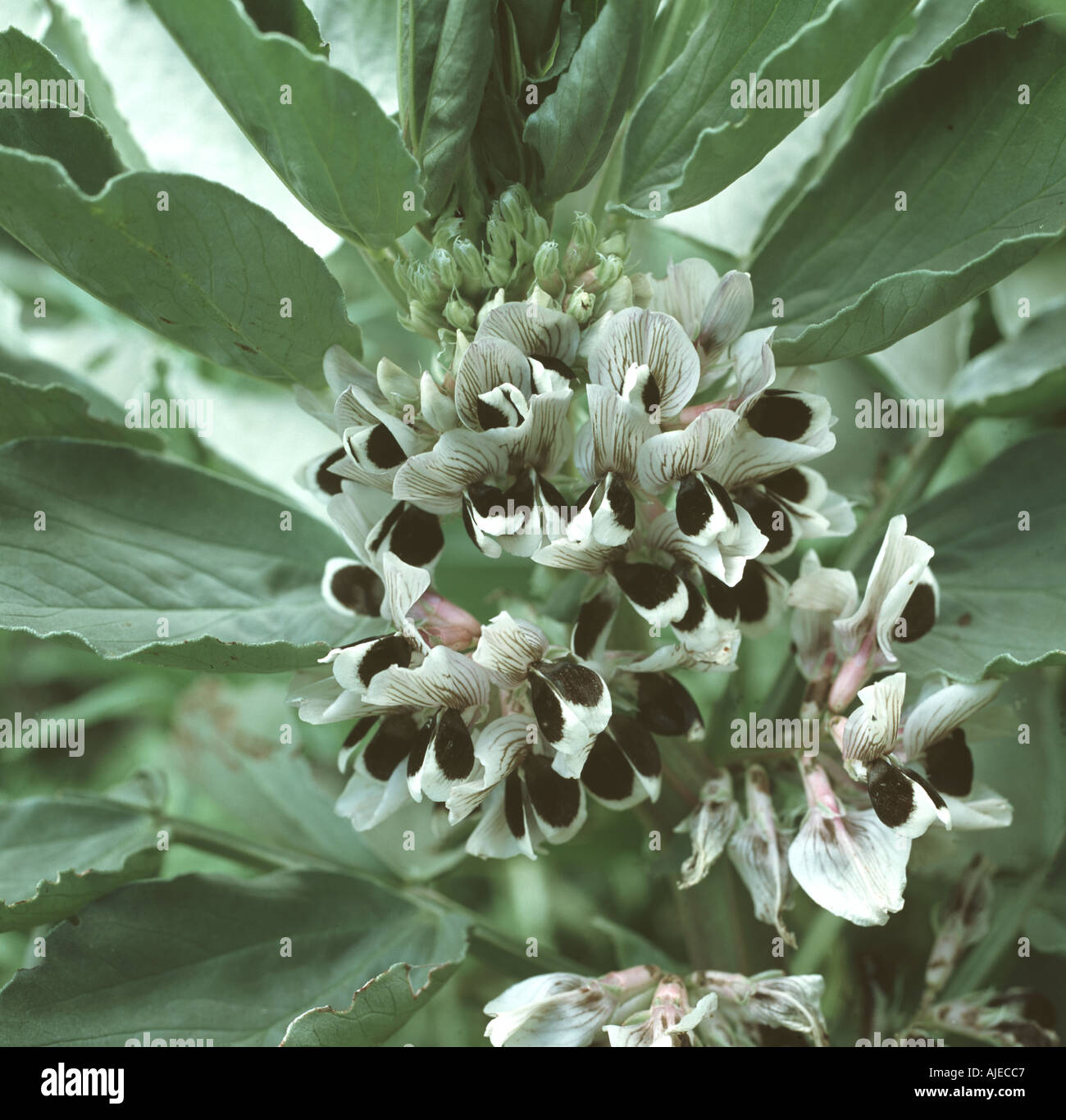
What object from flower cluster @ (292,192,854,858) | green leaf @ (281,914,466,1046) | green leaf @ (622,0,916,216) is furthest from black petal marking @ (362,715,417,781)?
green leaf @ (622,0,916,216)

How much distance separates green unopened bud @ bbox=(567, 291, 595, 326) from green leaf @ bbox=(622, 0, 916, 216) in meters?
0.08

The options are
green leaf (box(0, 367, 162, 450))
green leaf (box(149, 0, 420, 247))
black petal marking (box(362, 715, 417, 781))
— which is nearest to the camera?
green leaf (box(149, 0, 420, 247))

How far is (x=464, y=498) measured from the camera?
0.55 meters

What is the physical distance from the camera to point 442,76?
53cm

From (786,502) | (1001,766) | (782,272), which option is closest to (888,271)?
(782,272)

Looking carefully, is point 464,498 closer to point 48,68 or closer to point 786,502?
point 786,502

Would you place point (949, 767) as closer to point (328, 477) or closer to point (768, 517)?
point (768, 517)

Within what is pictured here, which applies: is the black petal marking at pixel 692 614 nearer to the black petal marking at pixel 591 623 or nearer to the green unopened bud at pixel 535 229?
the black petal marking at pixel 591 623

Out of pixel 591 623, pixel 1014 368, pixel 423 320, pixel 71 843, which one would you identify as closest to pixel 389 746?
pixel 591 623

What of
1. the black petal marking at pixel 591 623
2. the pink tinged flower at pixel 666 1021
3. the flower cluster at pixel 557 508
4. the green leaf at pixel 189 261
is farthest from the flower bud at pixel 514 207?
the pink tinged flower at pixel 666 1021

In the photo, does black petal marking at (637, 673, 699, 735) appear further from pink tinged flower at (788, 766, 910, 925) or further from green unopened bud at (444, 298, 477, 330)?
green unopened bud at (444, 298, 477, 330)

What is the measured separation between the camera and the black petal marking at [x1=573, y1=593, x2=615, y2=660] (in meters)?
0.58

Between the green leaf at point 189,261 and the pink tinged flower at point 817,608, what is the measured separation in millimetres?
293
